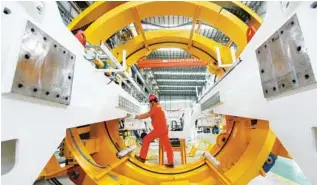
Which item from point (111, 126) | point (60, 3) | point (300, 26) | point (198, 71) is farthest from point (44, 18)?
point (198, 71)

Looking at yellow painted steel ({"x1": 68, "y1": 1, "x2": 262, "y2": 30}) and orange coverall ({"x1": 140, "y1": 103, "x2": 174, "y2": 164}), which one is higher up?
yellow painted steel ({"x1": 68, "y1": 1, "x2": 262, "y2": 30})

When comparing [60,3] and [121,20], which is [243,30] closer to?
[121,20]

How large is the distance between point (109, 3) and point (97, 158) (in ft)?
8.27

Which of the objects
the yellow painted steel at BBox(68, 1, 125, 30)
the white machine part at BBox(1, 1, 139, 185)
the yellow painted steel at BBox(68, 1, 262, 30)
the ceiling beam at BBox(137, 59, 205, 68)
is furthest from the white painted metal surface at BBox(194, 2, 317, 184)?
the ceiling beam at BBox(137, 59, 205, 68)

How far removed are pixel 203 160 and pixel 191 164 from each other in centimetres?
22

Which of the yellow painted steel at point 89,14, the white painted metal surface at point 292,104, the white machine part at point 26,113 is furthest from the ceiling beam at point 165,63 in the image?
the white machine part at point 26,113

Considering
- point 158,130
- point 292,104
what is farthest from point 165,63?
→ point 292,104

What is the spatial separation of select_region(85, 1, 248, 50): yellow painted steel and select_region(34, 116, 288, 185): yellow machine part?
1329 millimetres

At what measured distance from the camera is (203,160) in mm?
2973

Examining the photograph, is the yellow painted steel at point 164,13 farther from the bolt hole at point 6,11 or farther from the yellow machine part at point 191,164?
the bolt hole at point 6,11

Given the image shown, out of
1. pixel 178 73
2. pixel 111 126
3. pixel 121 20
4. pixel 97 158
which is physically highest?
pixel 178 73

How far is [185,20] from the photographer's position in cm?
537

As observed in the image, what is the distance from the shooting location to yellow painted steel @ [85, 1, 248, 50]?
8.88 ft

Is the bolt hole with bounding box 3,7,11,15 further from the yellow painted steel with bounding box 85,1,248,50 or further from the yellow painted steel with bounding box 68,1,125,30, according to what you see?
the yellow painted steel with bounding box 68,1,125,30
